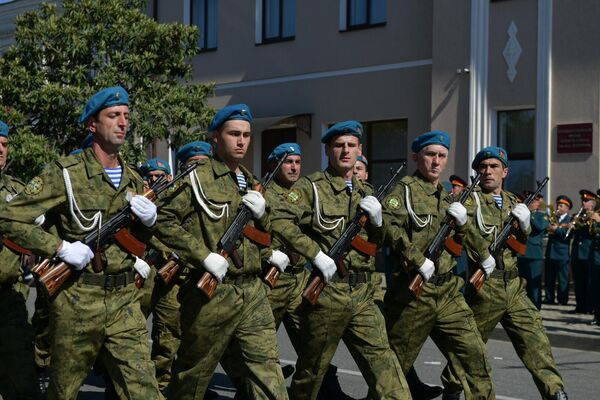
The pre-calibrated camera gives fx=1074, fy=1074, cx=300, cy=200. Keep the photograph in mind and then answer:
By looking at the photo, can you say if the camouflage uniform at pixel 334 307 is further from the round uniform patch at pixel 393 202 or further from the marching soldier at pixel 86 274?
the marching soldier at pixel 86 274

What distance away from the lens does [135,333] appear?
5.74 metres

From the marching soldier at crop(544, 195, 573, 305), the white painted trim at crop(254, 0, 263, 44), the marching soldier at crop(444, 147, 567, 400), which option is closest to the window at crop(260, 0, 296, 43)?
the white painted trim at crop(254, 0, 263, 44)

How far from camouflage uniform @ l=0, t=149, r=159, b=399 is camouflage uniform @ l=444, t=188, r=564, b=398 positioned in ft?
9.20

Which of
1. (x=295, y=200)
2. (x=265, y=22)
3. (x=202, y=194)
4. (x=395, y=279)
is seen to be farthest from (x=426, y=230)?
(x=265, y=22)

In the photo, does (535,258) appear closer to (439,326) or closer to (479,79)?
(479,79)

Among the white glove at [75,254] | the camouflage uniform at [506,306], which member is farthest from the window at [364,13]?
the white glove at [75,254]

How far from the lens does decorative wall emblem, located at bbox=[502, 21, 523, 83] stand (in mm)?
18172

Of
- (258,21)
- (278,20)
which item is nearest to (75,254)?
(278,20)

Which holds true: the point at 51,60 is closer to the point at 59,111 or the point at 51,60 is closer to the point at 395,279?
the point at 59,111

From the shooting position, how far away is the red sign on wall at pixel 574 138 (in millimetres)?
16984

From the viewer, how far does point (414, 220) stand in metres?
7.39

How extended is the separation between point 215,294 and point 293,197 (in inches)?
47.5

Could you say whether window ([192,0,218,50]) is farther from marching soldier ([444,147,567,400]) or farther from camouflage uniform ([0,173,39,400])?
camouflage uniform ([0,173,39,400])

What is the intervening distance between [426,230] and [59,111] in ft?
35.7
